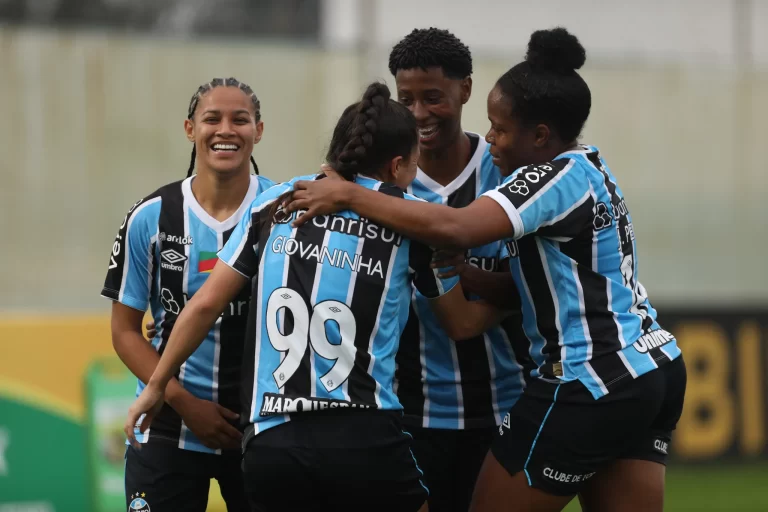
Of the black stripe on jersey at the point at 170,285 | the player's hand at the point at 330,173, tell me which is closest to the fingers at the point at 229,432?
the black stripe on jersey at the point at 170,285

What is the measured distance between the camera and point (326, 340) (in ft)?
10.6

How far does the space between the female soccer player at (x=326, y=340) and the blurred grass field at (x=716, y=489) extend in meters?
6.23

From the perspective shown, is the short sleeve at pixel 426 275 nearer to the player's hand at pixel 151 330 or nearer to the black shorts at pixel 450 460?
the black shorts at pixel 450 460

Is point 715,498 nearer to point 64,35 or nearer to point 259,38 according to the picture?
point 259,38

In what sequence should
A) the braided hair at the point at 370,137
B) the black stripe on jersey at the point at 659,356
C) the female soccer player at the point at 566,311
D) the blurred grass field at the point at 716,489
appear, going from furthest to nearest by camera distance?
1. the blurred grass field at the point at 716,489
2. the black stripe on jersey at the point at 659,356
3. the female soccer player at the point at 566,311
4. the braided hair at the point at 370,137

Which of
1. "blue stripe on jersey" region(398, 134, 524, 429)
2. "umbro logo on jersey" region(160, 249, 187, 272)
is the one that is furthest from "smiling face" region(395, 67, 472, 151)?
"umbro logo on jersey" region(160, 249, 187, 272)

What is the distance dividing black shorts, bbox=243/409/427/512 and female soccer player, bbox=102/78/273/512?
83 cm

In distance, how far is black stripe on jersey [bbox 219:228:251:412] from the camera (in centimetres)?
410

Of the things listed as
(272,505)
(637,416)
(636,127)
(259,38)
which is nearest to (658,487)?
(637,416)

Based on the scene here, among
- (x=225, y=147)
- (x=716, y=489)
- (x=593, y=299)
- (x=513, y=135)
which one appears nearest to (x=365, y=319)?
(x=593, y=299)

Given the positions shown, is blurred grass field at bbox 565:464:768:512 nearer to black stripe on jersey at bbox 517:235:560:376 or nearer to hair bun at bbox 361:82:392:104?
black stripe on jersey at bbox 517:235:560:376

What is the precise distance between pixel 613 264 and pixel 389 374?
876 millimetres

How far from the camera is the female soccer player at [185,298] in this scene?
13.5ft

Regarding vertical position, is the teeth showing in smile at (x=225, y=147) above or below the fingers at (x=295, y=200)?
above
